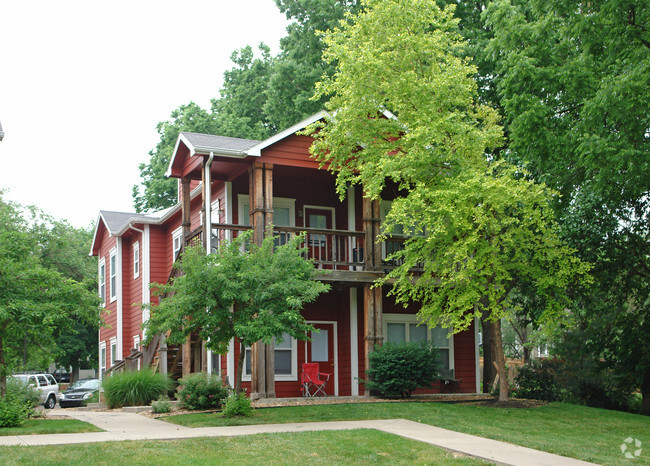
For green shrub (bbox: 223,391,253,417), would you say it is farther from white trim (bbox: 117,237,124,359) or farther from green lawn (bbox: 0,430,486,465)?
white trim (bbox: 117,237,124,359)

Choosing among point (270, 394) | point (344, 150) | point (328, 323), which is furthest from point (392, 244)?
point (270, 394)

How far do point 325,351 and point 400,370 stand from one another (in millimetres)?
3602

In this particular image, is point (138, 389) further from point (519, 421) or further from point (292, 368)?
point (519, 421)

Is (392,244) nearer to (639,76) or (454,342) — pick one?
(454,342)

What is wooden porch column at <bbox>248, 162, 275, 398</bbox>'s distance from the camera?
17172 millimetres

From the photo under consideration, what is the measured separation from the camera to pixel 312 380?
63.5 ft

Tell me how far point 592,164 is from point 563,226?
18.5 feet

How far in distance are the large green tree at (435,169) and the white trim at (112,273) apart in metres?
12.9

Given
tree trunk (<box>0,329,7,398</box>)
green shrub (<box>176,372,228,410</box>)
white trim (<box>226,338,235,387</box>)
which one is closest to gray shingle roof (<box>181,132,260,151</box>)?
white trim (<box>226,338,235,387</box>)

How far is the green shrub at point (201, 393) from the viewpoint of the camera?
15.8 meters

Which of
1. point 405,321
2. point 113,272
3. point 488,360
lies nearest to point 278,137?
point 405,321

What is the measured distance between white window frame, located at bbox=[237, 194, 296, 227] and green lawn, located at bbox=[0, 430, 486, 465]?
10.1 metres

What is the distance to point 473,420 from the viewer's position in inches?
535

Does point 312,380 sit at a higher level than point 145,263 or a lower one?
lower
